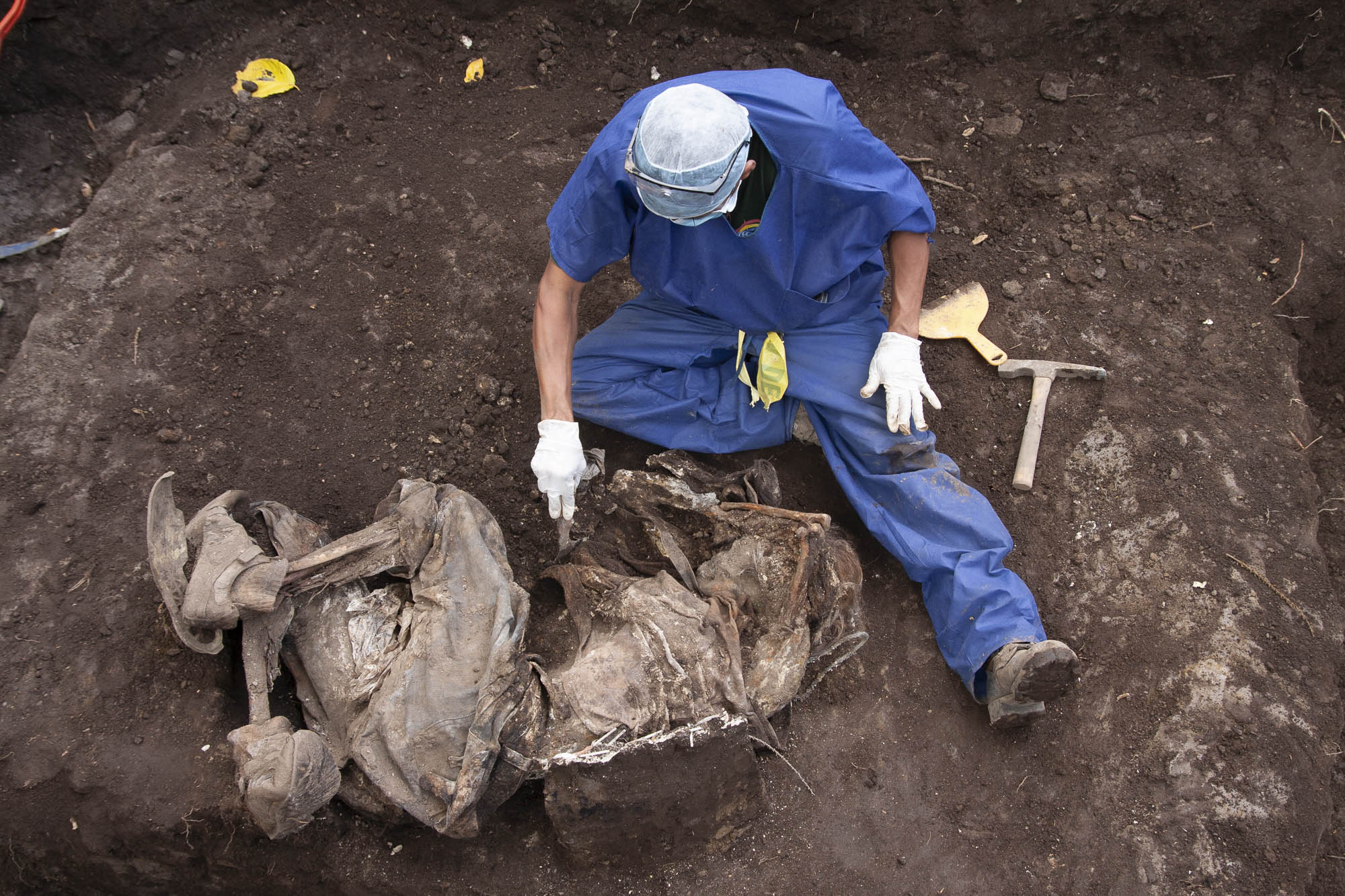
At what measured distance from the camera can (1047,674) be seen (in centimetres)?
252

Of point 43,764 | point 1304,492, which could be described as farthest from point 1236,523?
point 43,764

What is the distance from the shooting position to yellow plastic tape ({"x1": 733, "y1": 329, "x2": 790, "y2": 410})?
2.99 m

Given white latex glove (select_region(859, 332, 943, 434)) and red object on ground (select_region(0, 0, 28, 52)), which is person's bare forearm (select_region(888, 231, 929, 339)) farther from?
red object on ground (select_region(0, 0, 28, 52))

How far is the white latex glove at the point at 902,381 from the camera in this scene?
289 cm

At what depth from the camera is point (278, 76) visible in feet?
12.0

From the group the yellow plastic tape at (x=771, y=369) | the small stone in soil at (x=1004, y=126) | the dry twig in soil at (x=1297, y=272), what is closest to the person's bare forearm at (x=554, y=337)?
the yellow plastic tape at (x=771, y=369)

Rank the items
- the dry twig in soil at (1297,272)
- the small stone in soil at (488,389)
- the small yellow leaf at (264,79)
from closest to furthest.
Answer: the small stone in soil at (488,389) < the dry twig in soil at (1297,272) < the small yellow leaf at (264,79)

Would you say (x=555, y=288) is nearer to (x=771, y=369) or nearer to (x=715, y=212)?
(x=715, y=212)

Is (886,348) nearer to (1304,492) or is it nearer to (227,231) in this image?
(1304,492)

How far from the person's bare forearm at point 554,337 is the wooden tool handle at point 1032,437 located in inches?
69.7

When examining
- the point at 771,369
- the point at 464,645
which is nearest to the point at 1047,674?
the point at 771,369

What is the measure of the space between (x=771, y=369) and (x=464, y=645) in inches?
57.2

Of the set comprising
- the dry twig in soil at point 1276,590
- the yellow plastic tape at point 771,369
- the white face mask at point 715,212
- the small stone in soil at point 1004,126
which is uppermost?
the white face mask at point 715,212

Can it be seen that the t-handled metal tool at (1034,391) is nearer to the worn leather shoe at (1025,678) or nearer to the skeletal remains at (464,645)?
the worn leather shoe at (1025,678)
